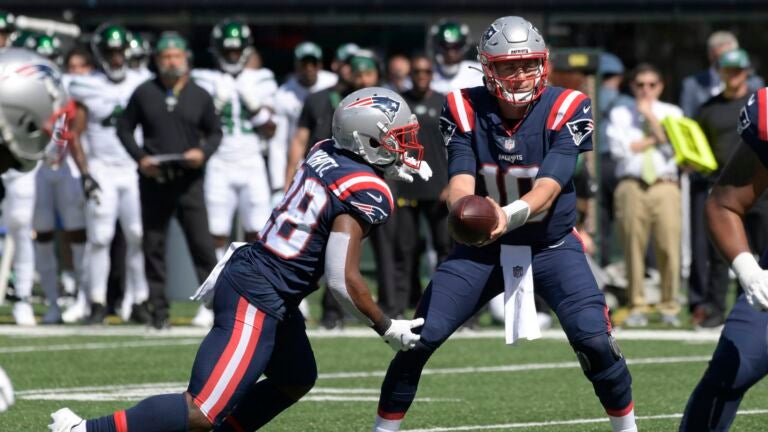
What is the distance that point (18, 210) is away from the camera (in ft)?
39.5

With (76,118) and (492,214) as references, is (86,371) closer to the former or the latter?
(76,118)

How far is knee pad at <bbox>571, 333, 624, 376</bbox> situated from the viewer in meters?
6.10

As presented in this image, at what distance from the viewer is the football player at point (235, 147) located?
12.0 metres

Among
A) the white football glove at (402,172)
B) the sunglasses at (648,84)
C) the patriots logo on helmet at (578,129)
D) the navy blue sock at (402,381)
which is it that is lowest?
the navy blue sock at (402,381)

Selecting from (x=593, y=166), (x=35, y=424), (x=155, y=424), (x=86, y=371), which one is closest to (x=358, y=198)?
(x=155, y=424)

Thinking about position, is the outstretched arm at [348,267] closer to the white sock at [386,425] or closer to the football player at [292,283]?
the football player at [292,283]

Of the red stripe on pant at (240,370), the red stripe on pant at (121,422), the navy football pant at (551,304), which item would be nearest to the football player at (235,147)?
the navy football pant at (551,304)

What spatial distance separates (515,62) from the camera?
6.37 meters

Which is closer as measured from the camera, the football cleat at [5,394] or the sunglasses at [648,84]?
the football cleat at [5,394]

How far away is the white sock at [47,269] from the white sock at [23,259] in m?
0.10

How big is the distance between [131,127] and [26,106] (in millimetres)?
6352

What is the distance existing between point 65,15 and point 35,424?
10.2m

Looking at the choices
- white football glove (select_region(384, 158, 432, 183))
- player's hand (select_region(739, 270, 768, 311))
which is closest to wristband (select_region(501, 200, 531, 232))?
white football glove (select_region(384, 158, 432, 183))

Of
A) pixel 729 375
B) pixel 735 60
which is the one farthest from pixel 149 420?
pixel 735 60
